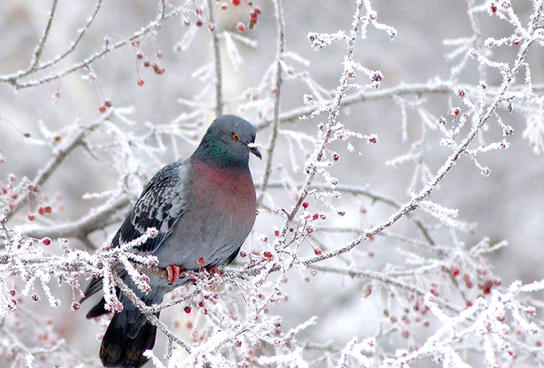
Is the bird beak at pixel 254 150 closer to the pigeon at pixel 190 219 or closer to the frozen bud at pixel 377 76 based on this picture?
the pigeon at pixel 190 219

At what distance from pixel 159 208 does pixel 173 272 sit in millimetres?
396

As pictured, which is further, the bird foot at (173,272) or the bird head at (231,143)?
the bird head at (231,143)

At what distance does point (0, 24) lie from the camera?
10523 mm

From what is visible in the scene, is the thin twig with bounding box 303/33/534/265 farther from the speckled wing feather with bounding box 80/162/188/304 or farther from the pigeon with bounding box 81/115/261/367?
the speckled wing feather with bounding box 80/162/188/304

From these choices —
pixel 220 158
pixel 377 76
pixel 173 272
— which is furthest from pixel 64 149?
pixel 377 76

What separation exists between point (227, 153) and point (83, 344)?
692 cm

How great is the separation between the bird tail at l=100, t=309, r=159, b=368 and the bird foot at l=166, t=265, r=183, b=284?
496 millimetres

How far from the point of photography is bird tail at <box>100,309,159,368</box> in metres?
3.88

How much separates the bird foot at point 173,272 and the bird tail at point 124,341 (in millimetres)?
496

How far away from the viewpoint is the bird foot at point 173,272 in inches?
139

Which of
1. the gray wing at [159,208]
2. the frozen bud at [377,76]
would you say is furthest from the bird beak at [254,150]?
the frozen bud at [377,76]

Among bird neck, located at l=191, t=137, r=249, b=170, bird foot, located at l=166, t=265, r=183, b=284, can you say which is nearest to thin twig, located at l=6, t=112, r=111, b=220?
bird neck, located at l=191, t=137, r=249, b=170

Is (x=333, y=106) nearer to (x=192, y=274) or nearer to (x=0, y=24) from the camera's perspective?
(x=192, y=274)

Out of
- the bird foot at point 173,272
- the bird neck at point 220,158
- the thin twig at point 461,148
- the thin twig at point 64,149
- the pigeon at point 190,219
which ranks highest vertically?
the thin twig at point 64,149
